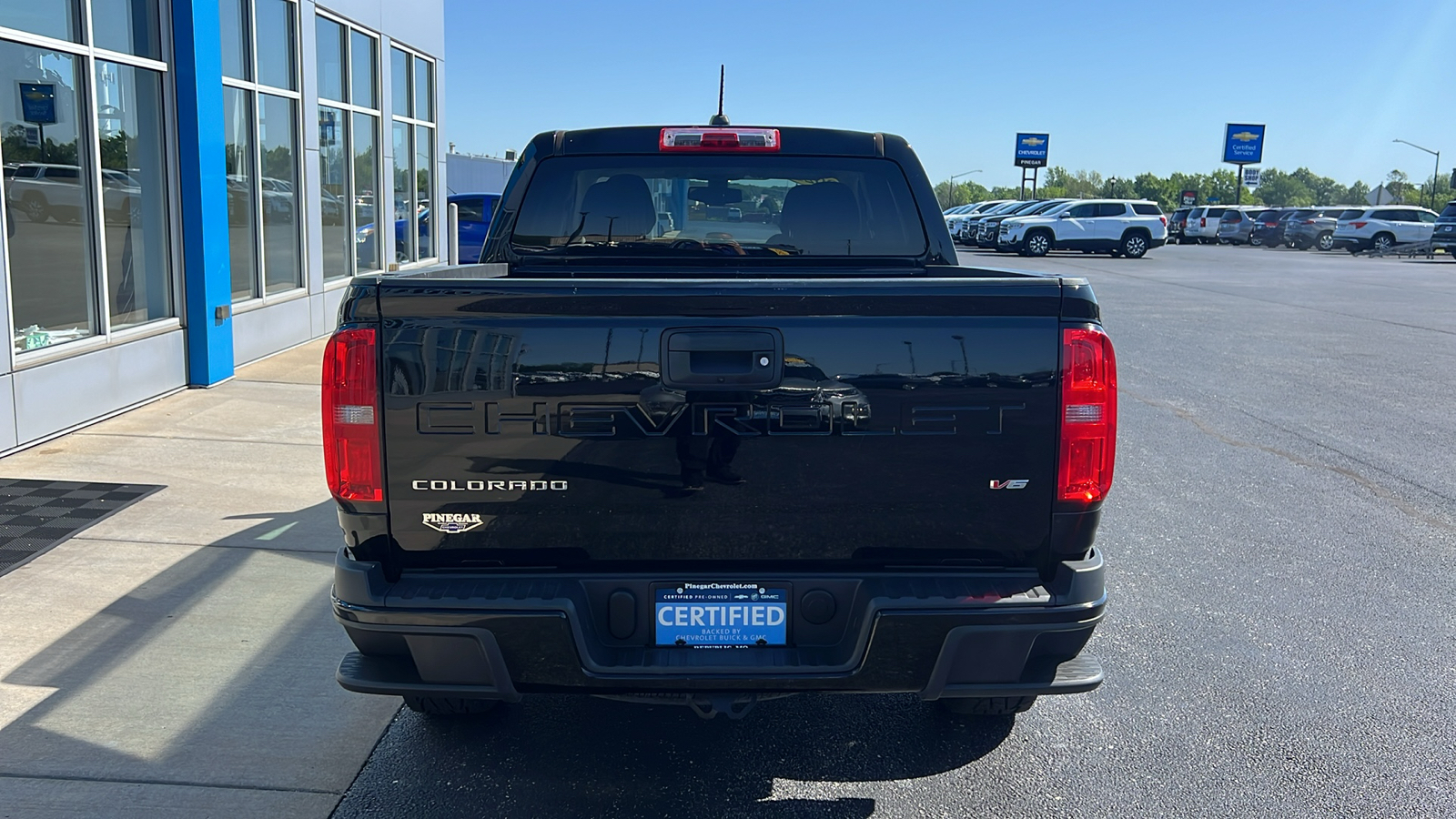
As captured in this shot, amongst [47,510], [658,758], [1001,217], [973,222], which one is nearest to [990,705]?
[658,758]

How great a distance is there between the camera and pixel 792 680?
2.99 meters

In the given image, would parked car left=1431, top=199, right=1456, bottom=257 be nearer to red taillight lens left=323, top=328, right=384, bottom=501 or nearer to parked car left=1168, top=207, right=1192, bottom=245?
parked car left=1168, top=207, right=1192, bottom=245

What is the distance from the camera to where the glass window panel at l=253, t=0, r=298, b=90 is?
38.0 ft

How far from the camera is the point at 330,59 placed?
13.8m

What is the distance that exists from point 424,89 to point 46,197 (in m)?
10.2

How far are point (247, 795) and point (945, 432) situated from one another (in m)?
2.27

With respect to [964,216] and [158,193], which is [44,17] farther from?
[964,216]

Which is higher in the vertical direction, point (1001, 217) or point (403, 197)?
point (1001, 217)

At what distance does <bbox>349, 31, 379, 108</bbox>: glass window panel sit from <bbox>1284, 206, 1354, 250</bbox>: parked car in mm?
40661

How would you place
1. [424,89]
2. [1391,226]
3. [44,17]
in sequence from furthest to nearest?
1. [1391,226]
2. [424,89]
3. [44,17]

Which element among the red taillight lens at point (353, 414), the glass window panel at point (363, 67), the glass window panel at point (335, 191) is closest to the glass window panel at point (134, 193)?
the glass window panel at point (335, 191)

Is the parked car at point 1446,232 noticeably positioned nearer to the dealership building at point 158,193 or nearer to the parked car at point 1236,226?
the parked car at point 1236,226

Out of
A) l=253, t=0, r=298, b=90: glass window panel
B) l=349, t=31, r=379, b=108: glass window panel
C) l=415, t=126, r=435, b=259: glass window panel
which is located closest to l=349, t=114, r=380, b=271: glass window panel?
l=349, t=31, r=379, b=108: glass window panel

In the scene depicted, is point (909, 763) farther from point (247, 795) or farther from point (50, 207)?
point (50, 207)
